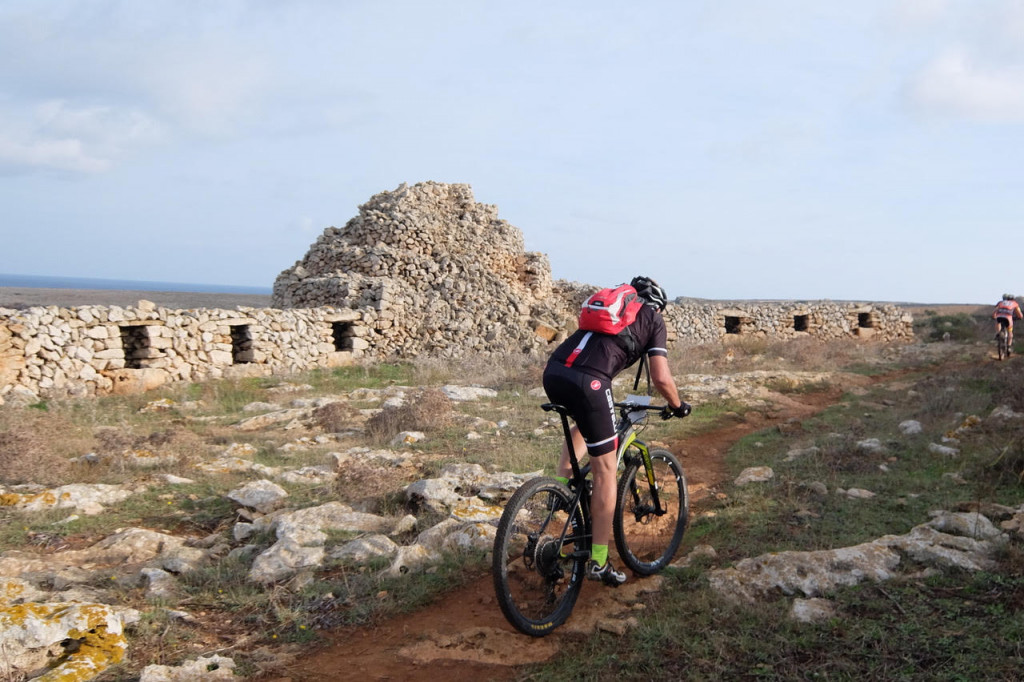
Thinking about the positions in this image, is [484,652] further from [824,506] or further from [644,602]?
[824,506]

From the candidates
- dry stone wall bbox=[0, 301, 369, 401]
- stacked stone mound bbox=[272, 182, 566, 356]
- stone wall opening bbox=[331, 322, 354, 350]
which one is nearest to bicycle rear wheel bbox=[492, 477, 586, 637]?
dry stone wall bbox=[0, 301, 369, 401]

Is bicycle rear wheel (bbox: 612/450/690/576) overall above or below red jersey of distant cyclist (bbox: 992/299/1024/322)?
below

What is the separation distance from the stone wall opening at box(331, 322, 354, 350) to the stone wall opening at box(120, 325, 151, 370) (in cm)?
442

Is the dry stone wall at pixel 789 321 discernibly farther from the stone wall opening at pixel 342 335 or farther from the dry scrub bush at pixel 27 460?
the dry scrub bush at pixel 27 460

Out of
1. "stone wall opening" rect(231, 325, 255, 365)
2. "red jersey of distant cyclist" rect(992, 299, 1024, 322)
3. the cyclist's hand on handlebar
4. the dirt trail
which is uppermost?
"red jersey of distant cyclist" rect(992, 299, 1024, 322)

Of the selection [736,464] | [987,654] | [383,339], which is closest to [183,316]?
[383,339]

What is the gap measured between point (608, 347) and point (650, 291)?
0.50 meters

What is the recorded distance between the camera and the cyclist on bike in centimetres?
379

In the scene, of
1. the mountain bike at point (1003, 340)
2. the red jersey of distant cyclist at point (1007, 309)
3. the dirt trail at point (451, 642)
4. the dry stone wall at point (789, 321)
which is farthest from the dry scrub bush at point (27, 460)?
the red jersey of distant cyclist at point (1007, 309)

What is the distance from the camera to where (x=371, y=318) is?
17.0m

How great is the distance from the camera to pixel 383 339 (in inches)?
677

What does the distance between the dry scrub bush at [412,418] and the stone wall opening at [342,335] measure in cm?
728

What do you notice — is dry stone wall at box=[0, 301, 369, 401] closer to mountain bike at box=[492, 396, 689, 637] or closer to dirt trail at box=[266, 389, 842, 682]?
dirt trail at box=[266, 389, 842, 682]

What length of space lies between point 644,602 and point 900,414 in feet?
23.9
